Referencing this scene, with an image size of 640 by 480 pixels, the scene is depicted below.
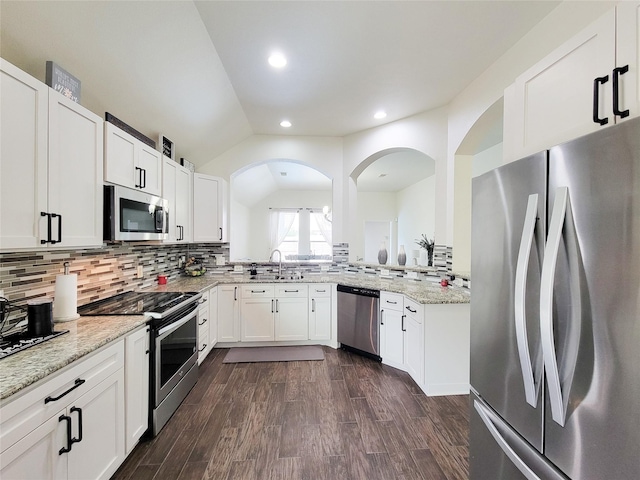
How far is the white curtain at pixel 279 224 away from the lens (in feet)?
26.6

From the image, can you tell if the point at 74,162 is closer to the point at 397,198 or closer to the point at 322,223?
the point at 322,223

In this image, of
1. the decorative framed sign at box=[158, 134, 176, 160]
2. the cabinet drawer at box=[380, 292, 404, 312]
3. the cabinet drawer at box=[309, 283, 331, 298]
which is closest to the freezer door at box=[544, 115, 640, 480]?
the cabinet drawer at box=[380, 292, 404, 312]

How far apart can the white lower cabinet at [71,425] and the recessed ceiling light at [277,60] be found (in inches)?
96.1

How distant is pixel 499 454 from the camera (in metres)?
1.18

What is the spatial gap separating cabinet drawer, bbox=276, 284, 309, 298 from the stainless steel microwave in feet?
4.91

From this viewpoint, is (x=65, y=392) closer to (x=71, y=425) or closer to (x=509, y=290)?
(x=71, y=425)

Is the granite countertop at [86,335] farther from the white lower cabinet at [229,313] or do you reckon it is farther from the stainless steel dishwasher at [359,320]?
the white lower cabinet at [229,313]

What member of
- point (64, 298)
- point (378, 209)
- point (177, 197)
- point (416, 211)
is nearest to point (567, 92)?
point (64, 298)

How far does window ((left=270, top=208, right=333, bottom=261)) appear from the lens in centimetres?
816

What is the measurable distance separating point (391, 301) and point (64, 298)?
2.80 meters

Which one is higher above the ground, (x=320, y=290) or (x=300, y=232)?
(x=300, y=232)

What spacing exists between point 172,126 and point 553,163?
3.26 metres

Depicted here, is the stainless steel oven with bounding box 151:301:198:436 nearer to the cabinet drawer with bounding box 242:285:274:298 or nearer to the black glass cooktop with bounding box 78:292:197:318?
the black glass cooktop with bounding box 78:292:197:318

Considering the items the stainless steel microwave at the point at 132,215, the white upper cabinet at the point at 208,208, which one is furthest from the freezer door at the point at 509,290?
the white upper cabinet at the point at 208,208
